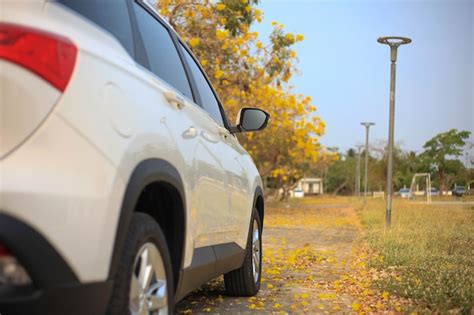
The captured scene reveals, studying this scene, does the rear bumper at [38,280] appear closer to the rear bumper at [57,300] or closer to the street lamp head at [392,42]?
the rear bumper at [57,300]

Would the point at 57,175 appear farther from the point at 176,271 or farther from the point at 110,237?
the point at 176,271

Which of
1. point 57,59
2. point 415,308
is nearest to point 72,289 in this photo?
point 57,59

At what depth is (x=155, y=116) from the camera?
254cm

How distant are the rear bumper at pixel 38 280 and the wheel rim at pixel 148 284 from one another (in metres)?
0.40

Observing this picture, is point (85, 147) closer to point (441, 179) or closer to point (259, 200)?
point (259, 200)

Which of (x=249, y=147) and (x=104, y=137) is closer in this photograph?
(x=104, y=137)

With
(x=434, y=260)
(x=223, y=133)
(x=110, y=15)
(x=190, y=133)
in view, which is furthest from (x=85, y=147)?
(x=434, y=260)

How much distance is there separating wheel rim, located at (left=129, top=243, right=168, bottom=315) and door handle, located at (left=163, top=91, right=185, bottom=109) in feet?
2.68

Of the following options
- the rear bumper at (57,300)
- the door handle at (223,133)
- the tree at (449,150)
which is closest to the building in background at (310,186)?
the tree at (449,150)

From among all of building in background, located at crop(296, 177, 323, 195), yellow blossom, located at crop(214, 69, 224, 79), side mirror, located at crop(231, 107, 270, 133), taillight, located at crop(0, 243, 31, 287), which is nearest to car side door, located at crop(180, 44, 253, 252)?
side mirror, located at crop(231, 107, 270, 133)

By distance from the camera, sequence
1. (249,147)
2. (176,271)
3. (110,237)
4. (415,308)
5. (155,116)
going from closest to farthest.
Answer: (110,237) → (155,116) → (176,271) → (415,308) → (249,147)

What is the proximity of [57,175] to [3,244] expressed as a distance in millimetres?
286

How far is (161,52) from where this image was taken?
342cm

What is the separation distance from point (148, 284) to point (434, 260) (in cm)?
464
